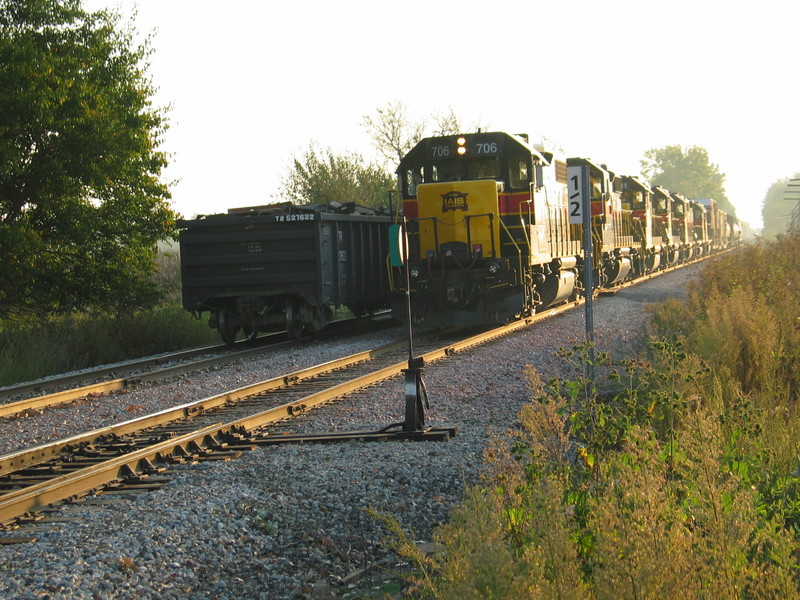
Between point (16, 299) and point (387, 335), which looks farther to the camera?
point (16, 299)

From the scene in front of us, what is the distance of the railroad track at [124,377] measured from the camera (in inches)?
380

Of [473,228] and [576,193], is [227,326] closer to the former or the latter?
[473,228]

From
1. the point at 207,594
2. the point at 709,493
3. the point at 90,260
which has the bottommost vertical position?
the point at 207,594

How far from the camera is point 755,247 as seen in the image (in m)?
19.0

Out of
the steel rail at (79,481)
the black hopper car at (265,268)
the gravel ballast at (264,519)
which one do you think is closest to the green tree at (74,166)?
the black hopper car at (265,268)

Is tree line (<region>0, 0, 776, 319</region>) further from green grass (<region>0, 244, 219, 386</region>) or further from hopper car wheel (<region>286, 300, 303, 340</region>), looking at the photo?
hopper car wheel (<region>286, 300, 303, 340</region>)

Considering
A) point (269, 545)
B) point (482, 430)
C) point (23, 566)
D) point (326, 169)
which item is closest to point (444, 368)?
point (482, 430)

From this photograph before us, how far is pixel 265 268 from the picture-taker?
1520 cm

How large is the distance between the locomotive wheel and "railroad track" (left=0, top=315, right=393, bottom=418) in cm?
19

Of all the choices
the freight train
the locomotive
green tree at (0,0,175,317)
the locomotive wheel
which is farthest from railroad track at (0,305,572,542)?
green tree at (0,0,175,317)

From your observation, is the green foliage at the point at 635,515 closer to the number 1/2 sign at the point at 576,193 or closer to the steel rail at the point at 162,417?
the number 1/2 sign at the point at 576,193

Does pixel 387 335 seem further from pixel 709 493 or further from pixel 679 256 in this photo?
pixel 679 256

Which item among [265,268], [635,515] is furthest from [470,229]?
[635,515]

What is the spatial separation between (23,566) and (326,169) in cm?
2952
